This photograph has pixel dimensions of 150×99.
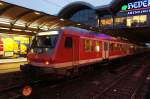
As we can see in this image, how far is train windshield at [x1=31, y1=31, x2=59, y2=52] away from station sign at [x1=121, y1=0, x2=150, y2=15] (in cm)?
4659

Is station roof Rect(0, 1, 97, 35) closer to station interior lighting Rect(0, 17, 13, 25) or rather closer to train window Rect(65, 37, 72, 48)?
station interior lighting Rect(0, 17, 13, 25)

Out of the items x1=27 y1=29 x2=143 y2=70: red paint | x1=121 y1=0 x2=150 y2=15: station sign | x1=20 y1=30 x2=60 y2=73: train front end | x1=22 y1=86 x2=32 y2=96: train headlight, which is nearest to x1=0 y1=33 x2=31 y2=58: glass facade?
x1=20 y1=30 x2=60 y2=73: train front end

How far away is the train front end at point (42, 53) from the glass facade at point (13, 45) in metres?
6.50

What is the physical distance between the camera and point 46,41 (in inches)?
396

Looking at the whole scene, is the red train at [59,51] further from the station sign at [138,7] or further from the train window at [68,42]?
the station sign at [138,7]

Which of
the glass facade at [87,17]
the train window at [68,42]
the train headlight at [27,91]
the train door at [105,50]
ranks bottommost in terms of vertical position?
the train headlight at [27,91]

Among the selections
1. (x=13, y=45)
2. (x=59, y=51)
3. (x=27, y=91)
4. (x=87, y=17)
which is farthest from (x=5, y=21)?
(x=87, y=17)

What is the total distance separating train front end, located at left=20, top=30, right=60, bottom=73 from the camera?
30.5 ft

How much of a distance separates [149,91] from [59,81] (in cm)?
460

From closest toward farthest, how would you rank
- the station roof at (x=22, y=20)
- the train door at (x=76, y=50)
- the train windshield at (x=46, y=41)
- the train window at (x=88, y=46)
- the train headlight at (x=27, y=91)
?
the train headlight at (x=27, y=91) < the train windshield at (x=46, y=41) < the train door at (x=76, y=50) < the train window at (x=88, y=46) < the station roof at (x=22, y=20)

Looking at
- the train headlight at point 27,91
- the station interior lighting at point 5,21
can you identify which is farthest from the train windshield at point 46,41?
the station interior lighting at point 5,21

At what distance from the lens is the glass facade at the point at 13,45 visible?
16.2 m

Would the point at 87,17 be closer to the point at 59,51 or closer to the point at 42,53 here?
the point at 42,53

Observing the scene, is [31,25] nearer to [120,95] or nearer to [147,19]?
[120,95]
